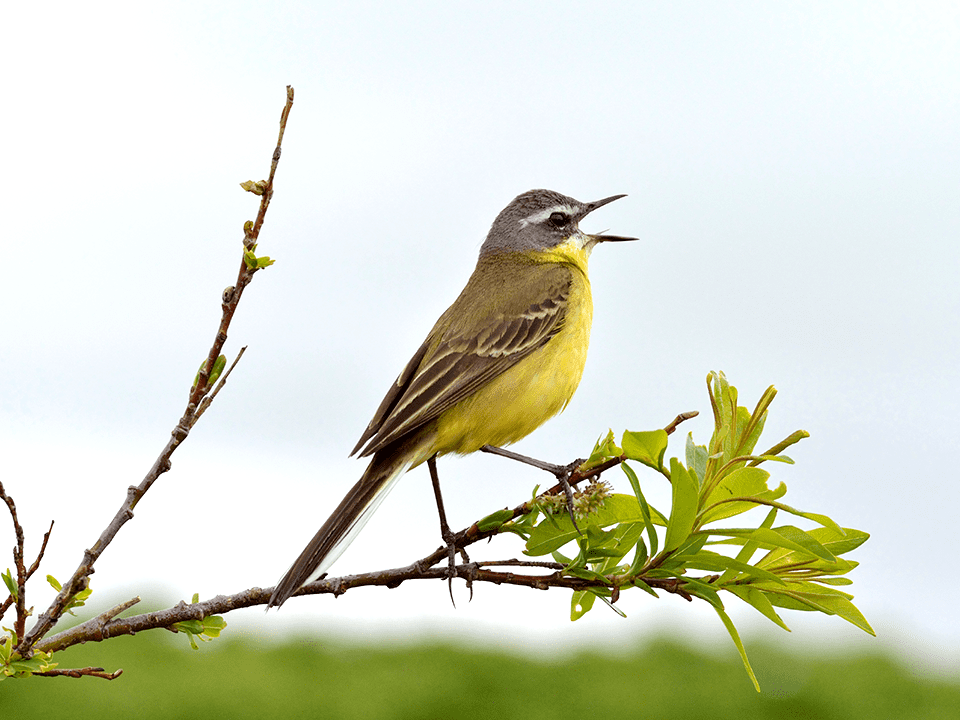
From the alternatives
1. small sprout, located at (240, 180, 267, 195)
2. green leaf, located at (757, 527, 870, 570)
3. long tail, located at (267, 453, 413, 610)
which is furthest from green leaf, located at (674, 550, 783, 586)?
small sprout, located at (240, 180, 267, 195)

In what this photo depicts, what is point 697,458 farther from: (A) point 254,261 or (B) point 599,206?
(B) point 599,206

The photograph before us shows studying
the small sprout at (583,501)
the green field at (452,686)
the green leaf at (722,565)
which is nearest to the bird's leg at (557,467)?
the small sprout at (583,501)

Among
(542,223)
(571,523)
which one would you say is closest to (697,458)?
(571,523)

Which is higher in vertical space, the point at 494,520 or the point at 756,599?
the point at 494,520

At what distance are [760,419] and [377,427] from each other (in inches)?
95.1

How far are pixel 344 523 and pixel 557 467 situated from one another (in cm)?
104

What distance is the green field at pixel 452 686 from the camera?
17.8 m

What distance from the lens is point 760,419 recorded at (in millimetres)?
3555

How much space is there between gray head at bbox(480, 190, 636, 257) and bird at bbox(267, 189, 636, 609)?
0.56 meters

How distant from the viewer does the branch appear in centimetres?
314

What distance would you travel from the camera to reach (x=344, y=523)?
4.34 m

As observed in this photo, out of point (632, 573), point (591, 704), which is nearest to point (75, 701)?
point (591, 704)

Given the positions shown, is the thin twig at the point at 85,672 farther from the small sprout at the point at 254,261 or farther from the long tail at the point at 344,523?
the small sprout at the point at 254,261

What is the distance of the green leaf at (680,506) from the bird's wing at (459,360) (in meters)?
1.74
